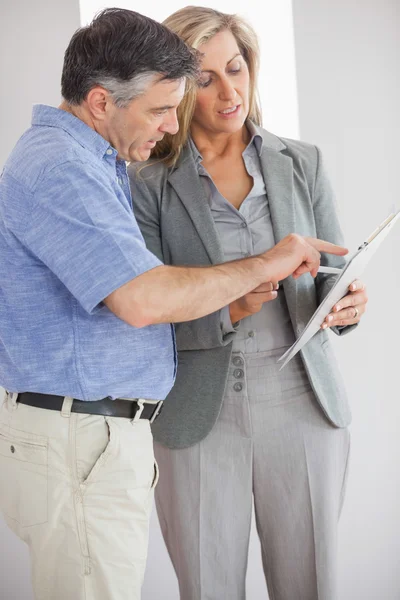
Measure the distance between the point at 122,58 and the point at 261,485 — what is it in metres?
1.05

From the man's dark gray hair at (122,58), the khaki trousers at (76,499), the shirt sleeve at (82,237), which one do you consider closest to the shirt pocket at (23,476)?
the khaki trousers at (76,499)

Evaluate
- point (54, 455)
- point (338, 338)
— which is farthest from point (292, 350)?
point (338, 338)

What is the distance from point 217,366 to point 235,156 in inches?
21.3

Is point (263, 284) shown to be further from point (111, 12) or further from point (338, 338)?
point (338, 338)

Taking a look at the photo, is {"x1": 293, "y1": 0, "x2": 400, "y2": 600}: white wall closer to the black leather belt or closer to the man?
the man

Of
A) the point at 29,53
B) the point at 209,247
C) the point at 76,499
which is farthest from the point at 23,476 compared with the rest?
the point at 29,53

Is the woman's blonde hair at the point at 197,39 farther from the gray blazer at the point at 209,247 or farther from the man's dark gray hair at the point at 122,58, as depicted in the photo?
the man's dark gray hair at the point at 122,58

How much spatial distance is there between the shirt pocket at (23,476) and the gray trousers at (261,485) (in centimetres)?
47

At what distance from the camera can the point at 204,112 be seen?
1944mm

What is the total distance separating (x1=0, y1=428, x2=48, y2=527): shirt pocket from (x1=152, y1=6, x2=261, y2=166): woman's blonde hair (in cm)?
80

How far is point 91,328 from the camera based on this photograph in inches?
59.4

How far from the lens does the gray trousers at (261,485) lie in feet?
6.22

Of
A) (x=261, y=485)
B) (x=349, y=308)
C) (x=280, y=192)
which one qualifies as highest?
(x=280, y=192)

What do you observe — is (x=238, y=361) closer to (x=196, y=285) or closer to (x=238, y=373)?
(x=238, y=373)
